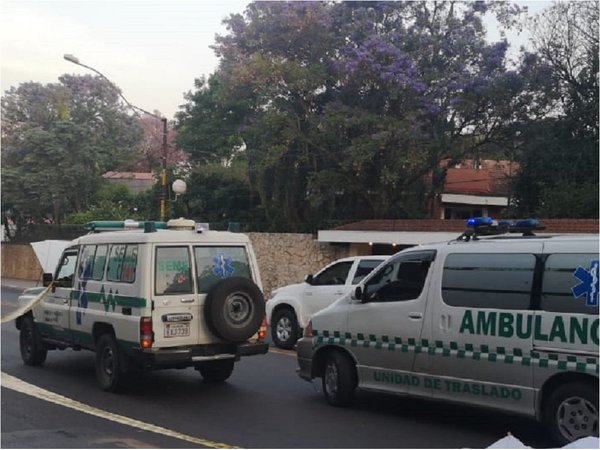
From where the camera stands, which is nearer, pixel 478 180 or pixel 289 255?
pixel 289 255

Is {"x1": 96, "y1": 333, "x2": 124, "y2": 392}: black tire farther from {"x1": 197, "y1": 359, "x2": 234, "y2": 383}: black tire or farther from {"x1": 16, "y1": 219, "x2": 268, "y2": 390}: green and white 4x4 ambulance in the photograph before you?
{"x1": 197, "y1": 359, "x2": 234, "y2": 383}: black tire

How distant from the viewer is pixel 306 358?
369 inches

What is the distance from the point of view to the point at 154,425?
7.95m

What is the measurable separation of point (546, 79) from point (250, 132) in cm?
894

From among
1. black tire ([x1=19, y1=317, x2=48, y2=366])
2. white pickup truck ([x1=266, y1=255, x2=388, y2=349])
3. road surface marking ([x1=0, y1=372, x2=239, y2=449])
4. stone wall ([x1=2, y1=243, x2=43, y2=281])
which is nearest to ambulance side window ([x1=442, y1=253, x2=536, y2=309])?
road surface marking ([x1=0, y1=372, x2=239, y2=449])

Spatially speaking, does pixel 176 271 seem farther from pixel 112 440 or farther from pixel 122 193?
pixel 122 193

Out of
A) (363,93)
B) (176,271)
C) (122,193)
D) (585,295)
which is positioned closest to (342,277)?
(176,271)

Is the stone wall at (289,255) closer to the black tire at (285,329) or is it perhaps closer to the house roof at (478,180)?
the house roof at (478,180)

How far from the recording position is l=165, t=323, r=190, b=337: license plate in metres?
9.32

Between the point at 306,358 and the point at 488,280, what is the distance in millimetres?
2767

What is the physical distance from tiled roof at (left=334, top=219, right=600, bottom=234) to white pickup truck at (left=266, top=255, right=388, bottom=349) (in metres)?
3.47

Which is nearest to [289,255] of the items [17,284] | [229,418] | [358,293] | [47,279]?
[47,279]

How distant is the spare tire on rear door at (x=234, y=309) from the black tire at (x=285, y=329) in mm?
4399

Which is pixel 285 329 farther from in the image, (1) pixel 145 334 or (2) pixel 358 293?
(2) pixel 358 293
